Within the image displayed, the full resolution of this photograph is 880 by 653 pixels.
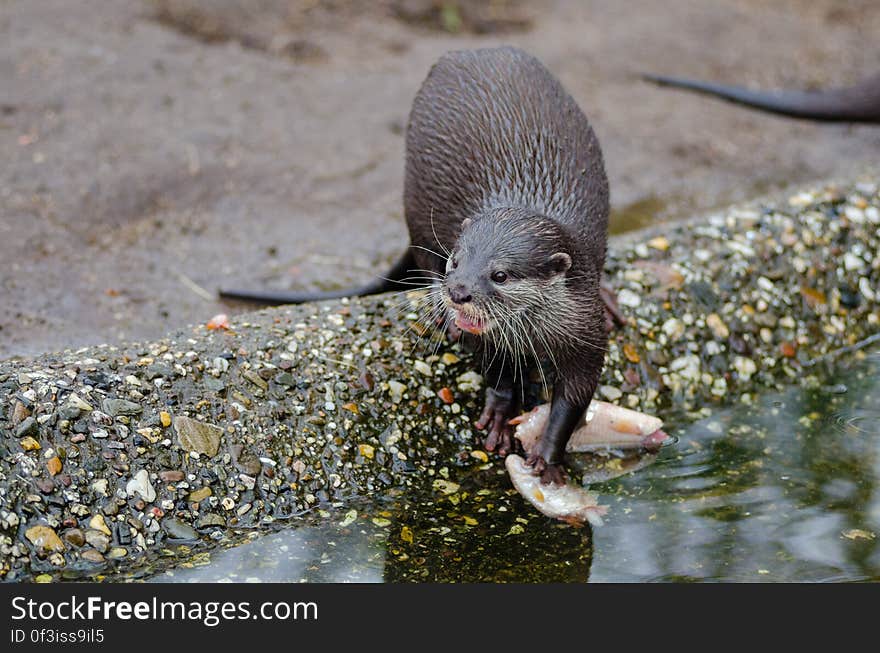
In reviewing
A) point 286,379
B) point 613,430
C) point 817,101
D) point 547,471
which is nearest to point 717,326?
point 613,430

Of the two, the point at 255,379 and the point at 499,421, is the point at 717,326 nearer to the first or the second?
the point at 499,421

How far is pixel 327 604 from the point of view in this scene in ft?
7.93

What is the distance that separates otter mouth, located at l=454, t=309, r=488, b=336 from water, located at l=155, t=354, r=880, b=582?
48 cm

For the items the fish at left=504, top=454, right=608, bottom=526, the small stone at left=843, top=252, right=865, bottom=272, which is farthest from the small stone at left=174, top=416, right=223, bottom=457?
the small stone at left=843, top=252, right=865, bottom=272

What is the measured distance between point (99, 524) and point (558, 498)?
3.51 ft

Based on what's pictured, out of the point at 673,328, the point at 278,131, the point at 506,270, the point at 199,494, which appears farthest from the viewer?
the point at 278,131

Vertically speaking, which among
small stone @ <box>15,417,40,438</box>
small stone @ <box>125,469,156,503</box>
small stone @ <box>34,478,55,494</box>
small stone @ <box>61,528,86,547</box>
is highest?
small stone @ <box>15,417,40,438</box>

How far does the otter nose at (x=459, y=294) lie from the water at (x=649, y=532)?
55 cm

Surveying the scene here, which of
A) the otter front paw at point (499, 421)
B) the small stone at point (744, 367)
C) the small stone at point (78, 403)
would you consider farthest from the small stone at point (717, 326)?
the small stone at point (78, 403)

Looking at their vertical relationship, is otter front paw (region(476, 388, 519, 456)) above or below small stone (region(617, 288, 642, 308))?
below

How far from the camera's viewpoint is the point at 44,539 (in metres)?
2.51

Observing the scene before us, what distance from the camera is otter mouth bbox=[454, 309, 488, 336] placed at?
2.61m

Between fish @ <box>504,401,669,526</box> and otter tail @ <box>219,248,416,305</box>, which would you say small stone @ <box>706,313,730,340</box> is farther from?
otter tail @ <box>219,248,416,305</box>

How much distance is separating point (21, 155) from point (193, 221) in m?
0.77
